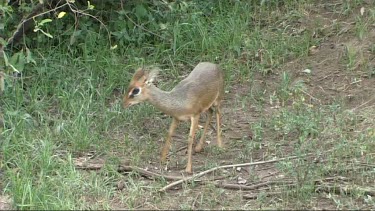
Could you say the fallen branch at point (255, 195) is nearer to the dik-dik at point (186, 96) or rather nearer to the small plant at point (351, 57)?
the dik-dik at point (186, 96)

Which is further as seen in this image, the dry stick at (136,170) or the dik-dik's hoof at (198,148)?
the dik-dik's hoof at (198,148)

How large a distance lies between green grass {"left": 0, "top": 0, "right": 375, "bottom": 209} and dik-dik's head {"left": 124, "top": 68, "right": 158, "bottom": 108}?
1.50 feet

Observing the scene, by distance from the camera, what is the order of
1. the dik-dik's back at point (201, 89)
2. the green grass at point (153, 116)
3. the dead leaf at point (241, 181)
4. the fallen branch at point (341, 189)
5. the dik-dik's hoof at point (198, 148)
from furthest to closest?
1. the dik-dik's hoof at point (198, 148)
2. the dik-dik's back at point (201, 89)
3. the dead leaf at point (241, 181)
4. the green grass at point (153, 116)
5. the fallen branch at point (341, 189)

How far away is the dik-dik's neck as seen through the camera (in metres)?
5.98

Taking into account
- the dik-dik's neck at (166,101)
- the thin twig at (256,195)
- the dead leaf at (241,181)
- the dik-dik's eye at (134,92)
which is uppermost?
the dik-dik's eye at (134,92)

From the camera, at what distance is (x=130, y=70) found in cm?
753

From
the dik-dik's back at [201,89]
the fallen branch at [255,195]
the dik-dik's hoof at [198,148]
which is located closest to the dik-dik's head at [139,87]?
the dik-dik's back at [201,89]

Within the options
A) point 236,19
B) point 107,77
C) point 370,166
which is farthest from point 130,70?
point 370,166

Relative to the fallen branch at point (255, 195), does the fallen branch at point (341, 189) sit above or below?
above

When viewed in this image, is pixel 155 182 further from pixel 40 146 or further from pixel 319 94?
pixel 319 94

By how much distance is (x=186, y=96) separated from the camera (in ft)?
19.9

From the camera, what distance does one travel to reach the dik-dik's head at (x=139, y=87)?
5883 mm

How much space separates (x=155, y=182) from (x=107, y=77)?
6.40ft

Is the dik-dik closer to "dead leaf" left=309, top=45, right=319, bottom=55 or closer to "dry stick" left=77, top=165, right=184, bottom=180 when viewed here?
"dry stick" left=77, top=165, right=184, bottom=180
